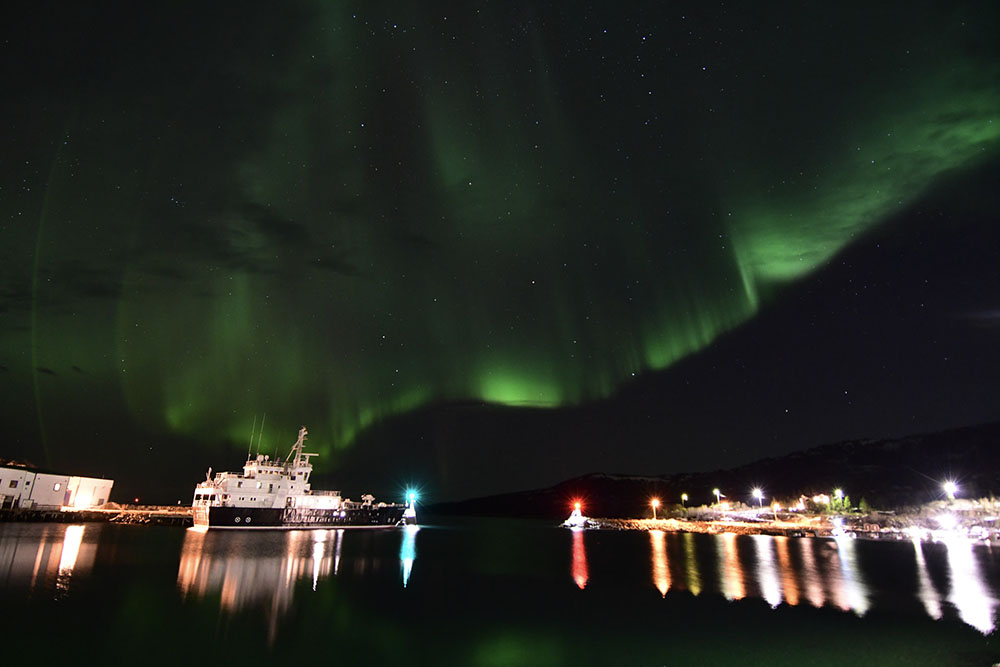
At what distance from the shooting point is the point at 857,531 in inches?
4279

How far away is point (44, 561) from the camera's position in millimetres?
40094

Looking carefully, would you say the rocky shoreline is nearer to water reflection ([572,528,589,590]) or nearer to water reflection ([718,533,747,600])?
water reflection ([718,533,747,600])

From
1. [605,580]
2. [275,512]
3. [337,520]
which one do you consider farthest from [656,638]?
[337,520]

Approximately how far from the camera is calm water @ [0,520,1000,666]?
20438 millimetres

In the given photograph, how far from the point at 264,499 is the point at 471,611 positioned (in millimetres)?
64646

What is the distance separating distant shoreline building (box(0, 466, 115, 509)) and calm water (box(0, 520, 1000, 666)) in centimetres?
5516

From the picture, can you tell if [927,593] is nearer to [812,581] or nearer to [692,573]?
[812,581]

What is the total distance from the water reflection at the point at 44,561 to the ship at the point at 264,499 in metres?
20.8

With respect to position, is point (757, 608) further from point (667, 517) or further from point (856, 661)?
point (667, 517)

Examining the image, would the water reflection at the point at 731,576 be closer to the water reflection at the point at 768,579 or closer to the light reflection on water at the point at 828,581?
the light reflection on water at the point at 828,581

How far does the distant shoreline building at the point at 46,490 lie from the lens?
9275 cm

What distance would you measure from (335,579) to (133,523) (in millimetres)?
89819

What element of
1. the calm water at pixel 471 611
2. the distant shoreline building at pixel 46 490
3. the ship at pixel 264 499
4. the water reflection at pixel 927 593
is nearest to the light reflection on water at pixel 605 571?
the water reflection at pixel 927 593

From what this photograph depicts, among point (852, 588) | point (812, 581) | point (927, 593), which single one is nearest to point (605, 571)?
point (812, 581)
